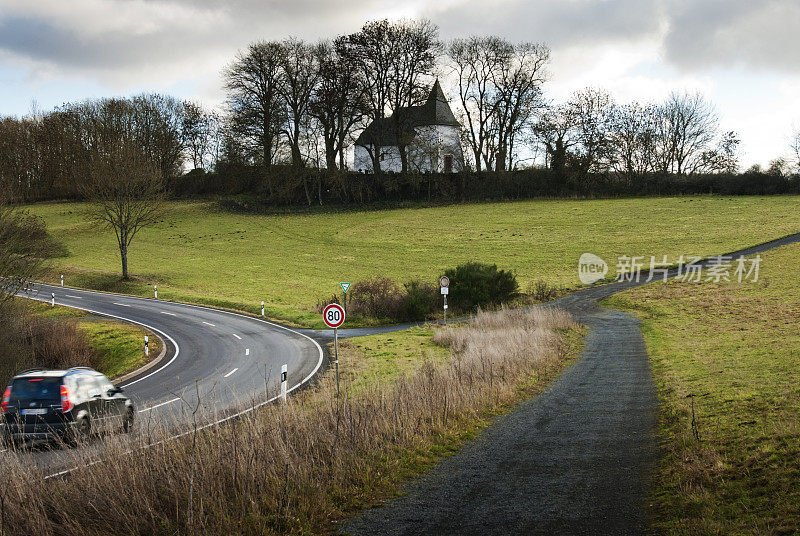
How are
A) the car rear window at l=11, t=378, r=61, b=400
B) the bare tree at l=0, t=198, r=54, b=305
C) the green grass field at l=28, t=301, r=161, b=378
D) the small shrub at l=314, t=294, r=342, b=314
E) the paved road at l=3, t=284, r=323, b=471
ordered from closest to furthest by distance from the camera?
the car rear window at l=11, t=378, r=61, b=400 → the paved road at l=3, t=284, r=323, b=471 → the green grass field at l=28, t=301, r=161, b=378 → the bare tree at l=0, t=198, r=54, b=305 → the small shrub at l=314, t=294, r=342, b=314

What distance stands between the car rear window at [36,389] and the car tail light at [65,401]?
0.08 meters

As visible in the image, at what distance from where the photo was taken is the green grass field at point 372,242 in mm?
45406

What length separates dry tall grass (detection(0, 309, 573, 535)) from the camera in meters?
6.64

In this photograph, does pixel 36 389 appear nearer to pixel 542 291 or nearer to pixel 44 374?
pixel 44 374

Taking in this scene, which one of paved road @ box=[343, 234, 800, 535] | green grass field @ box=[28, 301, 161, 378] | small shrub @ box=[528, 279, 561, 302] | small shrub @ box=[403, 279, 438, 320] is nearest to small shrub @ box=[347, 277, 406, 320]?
small shrub @ box=[403, 279, 438, 320]

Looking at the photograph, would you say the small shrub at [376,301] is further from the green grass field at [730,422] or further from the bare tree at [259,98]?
the bare tree at [259,98]

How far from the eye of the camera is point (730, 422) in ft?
35.0

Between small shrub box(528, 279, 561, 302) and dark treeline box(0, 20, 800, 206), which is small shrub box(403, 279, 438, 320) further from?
dark treeline box(0, 20, 800, 206)

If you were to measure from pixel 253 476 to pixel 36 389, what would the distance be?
8591 millimetres

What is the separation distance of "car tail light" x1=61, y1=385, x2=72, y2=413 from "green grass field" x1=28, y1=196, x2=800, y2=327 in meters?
20.4

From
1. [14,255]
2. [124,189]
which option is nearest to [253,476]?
[14,255]

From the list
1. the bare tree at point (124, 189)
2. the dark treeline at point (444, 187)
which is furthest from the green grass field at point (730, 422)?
the dark treeline at point (444, 187)

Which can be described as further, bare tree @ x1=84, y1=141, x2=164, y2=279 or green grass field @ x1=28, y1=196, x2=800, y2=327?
Answer: green grass field @ x1=28, y1=196, x2=800, y2=327

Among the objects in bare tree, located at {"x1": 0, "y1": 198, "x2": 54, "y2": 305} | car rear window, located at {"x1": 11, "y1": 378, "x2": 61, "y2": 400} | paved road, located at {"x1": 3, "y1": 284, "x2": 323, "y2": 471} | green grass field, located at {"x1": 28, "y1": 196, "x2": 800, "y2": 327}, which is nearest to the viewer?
car rear window, located at {"x1": 11, "y1": 378, "x2": 61, "y2": 400}
